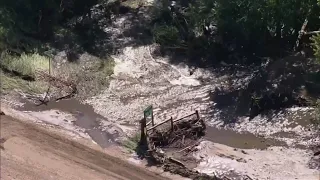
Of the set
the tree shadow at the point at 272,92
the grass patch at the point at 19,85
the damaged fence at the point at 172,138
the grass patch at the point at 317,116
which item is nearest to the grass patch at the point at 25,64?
the grass patch at the point at 19,85

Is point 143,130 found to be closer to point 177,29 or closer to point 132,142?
point 132,142

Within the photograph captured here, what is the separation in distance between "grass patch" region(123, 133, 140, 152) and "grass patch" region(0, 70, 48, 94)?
4967mm

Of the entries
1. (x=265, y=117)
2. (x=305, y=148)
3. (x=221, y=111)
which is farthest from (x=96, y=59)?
(x=305, y=148)

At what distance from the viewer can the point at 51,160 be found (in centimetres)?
1803

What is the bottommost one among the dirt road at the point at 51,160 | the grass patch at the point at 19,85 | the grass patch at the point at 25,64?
the dirt road at the point at 51,160

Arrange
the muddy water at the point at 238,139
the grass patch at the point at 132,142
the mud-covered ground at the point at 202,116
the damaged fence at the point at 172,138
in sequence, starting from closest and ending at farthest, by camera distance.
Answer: the damaged fence at the point at 172,138 < the mud-covered ground at the point at 202,116 < the grass patch at the point at 132,142 < the muddy water at the point at 238,139

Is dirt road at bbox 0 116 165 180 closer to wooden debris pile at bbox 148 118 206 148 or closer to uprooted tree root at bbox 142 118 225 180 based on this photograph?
uprooted tree root at bbox 142 118 225 180

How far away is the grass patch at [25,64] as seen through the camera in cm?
2333

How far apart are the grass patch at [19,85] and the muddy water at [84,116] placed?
823 mm

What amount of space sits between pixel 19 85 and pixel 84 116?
129 inches

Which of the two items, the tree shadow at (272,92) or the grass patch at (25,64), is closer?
the tree shadow at (272,92)

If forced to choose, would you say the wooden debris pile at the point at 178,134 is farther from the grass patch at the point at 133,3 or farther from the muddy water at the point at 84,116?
the grass patch at the point at 133,3

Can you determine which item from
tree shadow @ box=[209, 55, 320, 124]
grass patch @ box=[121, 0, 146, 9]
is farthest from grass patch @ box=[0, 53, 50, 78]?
grass patch @ box=[121, 0, 146, 9]

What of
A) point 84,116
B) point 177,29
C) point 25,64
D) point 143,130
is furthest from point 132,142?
point 177,29
